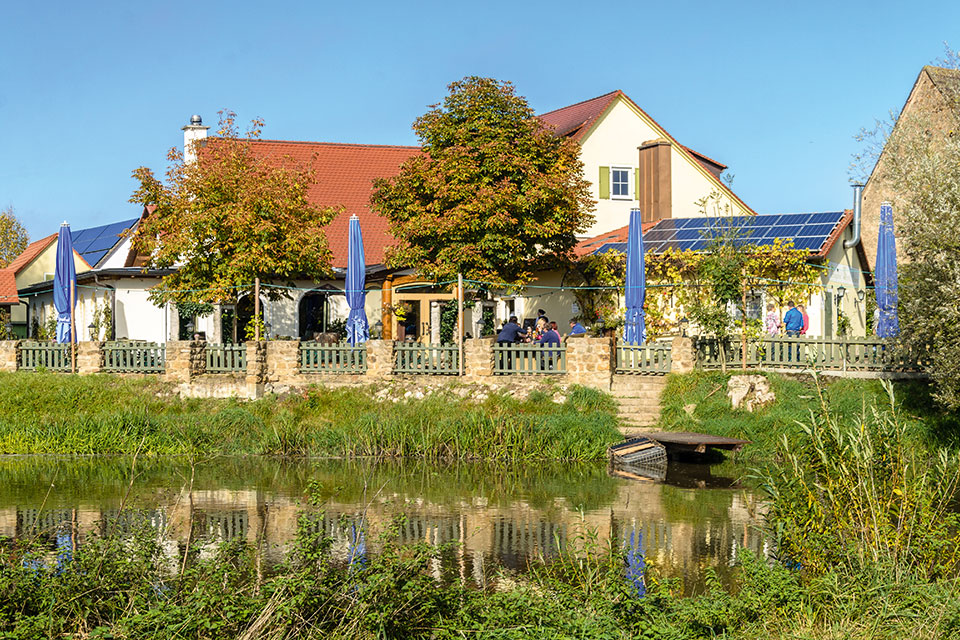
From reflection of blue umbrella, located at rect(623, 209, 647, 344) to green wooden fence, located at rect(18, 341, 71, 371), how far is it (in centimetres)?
1338

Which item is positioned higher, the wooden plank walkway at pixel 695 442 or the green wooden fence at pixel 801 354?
the green wooden fence at pixel 801 354

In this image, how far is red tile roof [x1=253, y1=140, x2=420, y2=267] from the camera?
123 feet

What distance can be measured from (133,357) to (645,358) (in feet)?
39.4

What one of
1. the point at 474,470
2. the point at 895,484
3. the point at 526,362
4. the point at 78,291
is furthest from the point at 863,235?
the point at 895,484

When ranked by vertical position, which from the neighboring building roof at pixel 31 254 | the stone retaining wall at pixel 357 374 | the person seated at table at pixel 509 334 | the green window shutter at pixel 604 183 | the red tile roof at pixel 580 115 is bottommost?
the stone retaining wall at pixel 357 374

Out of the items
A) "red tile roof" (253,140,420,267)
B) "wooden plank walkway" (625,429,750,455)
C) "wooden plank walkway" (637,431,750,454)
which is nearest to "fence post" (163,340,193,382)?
"wooden plank walkway" (625,429,750,455)

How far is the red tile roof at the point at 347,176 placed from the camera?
37625mm

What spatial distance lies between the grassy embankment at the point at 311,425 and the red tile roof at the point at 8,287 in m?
20.4

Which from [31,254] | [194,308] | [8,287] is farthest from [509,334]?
[31,254]

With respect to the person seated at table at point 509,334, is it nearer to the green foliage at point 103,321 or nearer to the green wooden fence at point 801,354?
the green wooden fence at point 801,354

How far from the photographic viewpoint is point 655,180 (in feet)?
124

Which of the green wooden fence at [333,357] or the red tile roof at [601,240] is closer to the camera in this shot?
the green wooden fence at [333,357]

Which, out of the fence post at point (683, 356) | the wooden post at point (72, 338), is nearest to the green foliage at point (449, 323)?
the fence post at point (683, 356)

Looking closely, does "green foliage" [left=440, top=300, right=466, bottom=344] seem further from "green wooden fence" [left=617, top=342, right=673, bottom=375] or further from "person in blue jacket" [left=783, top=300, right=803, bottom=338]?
"person in blue jacket" [left=783, top=300, right=803, bottom=338]
